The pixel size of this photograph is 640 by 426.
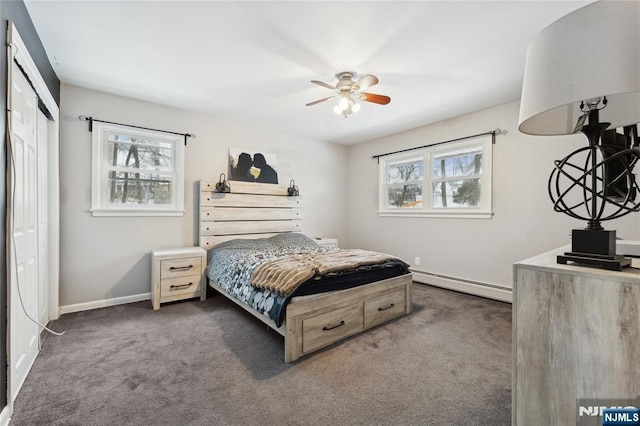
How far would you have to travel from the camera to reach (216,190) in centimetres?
374

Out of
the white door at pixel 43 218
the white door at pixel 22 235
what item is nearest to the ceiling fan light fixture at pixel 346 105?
the white door at pixel 22 235

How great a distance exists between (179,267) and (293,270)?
1.71 meters

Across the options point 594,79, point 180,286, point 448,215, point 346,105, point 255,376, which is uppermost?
point 346,105

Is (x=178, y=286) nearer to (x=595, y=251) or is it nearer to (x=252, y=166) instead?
(x=252, y=166)

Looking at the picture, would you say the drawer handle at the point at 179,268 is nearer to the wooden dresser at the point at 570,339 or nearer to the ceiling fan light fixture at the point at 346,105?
the ceiling fan light fixture at the point at 346,105

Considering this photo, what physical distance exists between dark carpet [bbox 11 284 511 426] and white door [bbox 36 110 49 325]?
0.83 ft

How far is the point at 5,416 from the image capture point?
143 cm

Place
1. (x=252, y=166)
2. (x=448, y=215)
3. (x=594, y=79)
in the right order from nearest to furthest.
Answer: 1. (x=594, y=79)
2. (x=448, y=215)
3. (x=252, y=166)

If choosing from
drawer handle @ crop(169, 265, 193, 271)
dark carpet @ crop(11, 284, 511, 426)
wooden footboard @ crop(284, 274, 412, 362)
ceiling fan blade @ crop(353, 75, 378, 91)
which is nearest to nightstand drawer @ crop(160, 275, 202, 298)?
drawer handle @ crop(169, 265, 193, 271)

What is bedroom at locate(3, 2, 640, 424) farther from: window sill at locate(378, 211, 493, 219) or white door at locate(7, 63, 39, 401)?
white door at locate(7, 63, 39, 401)

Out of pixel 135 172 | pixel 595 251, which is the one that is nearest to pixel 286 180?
pixel 135 172

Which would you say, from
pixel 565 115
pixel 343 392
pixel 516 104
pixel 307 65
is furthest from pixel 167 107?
pixel 516 104

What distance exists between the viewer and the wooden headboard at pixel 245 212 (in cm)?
370

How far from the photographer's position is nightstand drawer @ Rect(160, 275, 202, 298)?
311 centimetres
